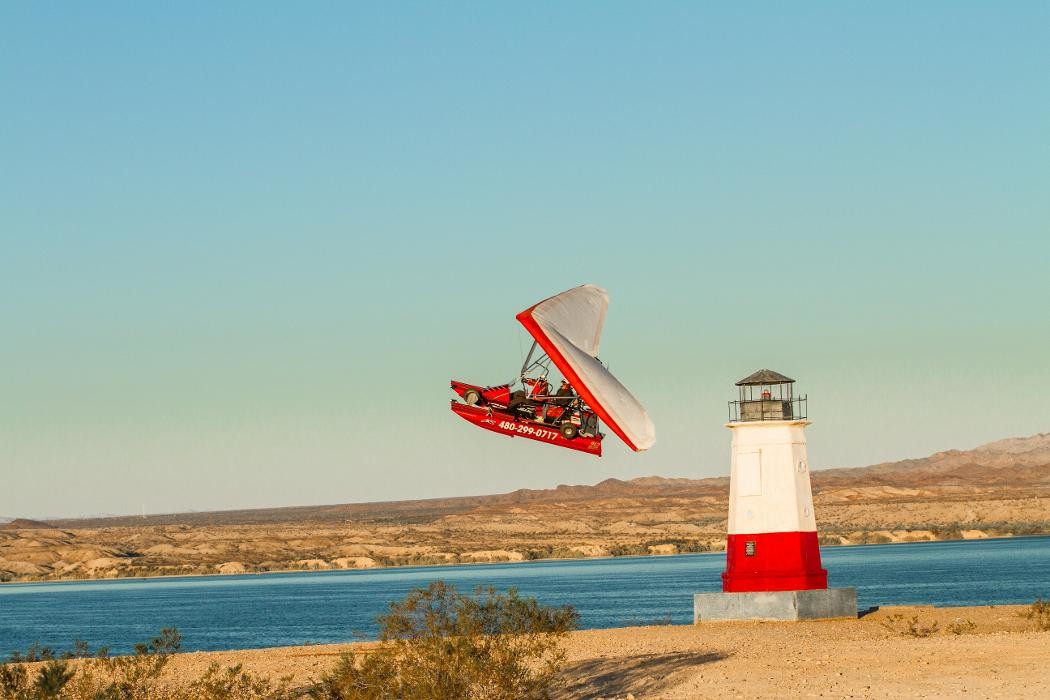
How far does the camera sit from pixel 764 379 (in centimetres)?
3694

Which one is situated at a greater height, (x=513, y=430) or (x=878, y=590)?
(x=513, y=430)

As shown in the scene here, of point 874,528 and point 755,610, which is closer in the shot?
point 755,610

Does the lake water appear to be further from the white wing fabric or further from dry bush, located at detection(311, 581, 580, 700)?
the white wing fabric

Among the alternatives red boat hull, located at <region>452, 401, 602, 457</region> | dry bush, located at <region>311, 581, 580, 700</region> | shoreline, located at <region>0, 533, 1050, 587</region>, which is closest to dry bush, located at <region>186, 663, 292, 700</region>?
dry bush, located at <region>311, 581, 580, 700</region>

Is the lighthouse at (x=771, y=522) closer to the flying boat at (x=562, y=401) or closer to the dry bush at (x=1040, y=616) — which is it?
the dry bush at (x=1040, y=616)

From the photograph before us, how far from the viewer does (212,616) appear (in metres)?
81.9

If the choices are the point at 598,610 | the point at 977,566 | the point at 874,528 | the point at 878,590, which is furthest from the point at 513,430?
the point at 874,528

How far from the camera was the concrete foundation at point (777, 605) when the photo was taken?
118 ft

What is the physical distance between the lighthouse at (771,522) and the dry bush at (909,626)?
1.98 m

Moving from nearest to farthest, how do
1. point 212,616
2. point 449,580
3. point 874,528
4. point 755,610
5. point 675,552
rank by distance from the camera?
1. point 755,610
2. point 212,616
3. point 449,580
4. point 675,552
5. point 874,528

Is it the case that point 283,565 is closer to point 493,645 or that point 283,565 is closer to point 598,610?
point 598,610

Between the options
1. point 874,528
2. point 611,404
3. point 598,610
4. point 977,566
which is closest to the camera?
point 611,404

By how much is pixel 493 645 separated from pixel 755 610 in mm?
13542

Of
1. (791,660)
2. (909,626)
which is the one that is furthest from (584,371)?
(909,626)
